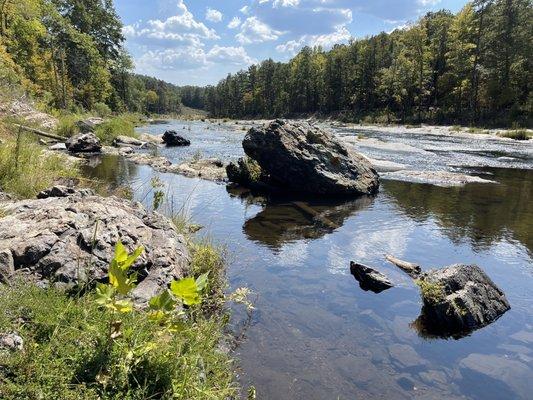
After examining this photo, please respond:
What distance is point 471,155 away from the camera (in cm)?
2897

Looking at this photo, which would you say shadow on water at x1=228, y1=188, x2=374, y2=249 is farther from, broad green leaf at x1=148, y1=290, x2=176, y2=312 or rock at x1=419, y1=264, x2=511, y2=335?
broad green leaf at x1=148, y1=290, x2=176, y2=312

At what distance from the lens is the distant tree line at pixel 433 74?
54.0 metres

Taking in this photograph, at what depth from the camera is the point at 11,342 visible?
3754 mm

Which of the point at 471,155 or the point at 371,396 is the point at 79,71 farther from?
the point at 371,396

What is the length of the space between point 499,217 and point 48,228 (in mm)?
13126

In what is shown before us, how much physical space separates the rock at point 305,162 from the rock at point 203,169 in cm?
288

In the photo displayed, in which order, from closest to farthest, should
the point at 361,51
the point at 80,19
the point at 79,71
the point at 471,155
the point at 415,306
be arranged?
the point at 415,306 < the point at 471,155 < the point at 79,71 < the point at 80,19 < the point at 361,51

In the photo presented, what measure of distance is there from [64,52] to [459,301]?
57.4m

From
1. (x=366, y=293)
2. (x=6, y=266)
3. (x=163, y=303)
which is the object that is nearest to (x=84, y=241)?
(x=6, y=266)

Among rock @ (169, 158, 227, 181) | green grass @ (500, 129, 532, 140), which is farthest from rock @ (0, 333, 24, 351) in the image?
green grass @ (500, 129, 532, 140)

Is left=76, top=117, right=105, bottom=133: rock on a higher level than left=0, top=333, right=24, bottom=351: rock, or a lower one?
higher

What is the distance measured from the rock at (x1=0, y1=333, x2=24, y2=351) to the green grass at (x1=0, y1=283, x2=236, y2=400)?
0.17 ft

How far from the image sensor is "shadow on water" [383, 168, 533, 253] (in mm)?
12047

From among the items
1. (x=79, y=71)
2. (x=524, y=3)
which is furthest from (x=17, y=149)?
(x=524, y=3)
